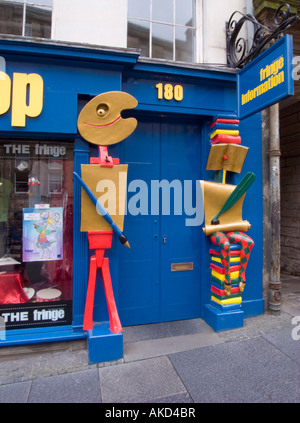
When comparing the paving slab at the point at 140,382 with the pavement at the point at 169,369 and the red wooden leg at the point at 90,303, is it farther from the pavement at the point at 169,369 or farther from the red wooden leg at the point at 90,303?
the red wooden leg at the point at 90,303

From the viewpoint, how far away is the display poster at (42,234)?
3305 millimetres

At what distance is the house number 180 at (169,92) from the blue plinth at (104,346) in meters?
3.08

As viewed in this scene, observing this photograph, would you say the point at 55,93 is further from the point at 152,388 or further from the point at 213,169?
the point at 152,388

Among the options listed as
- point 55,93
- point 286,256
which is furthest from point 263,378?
point 286,256

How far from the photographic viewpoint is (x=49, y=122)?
305 centimetres

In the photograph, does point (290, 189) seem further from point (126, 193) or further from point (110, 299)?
point (110, 299)

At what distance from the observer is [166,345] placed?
10.4ft

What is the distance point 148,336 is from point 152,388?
995 mm

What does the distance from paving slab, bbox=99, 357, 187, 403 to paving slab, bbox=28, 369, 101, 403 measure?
0.08 metres

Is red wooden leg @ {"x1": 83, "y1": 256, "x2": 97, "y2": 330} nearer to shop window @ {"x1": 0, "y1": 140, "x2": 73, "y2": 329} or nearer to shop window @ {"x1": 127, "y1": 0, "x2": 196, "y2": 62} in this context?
shop window @ {"x1": 0, "y1": 140, "x2": 73, "y2": 329}

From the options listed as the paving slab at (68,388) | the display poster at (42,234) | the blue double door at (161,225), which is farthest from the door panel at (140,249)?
the paving slab at (68,388)

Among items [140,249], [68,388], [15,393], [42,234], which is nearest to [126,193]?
[140,249]

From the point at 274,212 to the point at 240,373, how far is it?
2.40 metres

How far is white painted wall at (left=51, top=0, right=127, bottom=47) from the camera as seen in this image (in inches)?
131
